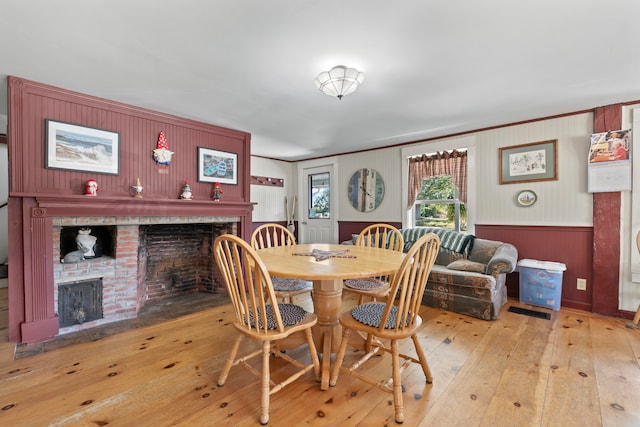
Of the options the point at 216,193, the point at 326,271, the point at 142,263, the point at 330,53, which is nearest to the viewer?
the point at 326,271

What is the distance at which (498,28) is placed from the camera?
69.4 inches

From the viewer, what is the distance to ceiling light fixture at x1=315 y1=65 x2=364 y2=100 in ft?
7.00

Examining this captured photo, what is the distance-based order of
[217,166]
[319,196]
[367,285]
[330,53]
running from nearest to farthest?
[330,53]
[367,285]
[217,166]
[319,196]

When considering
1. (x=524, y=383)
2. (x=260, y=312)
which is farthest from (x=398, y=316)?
(x=524, y=383)

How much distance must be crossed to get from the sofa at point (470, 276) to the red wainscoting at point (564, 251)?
8.5 inches

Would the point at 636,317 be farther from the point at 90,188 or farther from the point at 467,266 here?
the point at 90,188

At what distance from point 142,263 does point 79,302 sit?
0.69 m

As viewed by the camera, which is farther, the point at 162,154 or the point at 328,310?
the point at 162,154

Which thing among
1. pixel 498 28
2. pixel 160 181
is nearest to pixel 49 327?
pixel 160 181

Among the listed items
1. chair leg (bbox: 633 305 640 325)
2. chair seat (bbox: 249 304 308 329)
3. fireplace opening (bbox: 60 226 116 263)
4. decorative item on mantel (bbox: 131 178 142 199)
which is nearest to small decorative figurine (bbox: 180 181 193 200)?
decorative item on mantel (bbox: 131 178 142 199)

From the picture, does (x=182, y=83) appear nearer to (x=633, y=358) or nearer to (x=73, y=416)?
(x=73, y=416)

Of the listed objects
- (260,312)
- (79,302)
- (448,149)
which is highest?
(448,149)

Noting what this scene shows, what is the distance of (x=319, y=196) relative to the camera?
18.9 ft

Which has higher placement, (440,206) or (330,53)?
(330,53)
